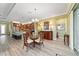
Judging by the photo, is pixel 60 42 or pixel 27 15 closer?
pixel 27 15

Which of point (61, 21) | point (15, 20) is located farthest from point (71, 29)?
point (15, 20)

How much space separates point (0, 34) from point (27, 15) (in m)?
1.43

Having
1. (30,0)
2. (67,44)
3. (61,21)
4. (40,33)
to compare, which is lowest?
(67,44)

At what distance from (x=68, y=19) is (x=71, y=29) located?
0.47m

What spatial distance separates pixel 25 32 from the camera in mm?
4910

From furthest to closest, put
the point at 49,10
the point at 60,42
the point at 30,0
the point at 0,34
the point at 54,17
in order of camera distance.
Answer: the point at 60,42, the point at 54,17, the point at 49,10, the point at 0,34, the point at 30,0

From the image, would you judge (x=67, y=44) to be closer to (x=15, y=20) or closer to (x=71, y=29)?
(x=71, y=29)

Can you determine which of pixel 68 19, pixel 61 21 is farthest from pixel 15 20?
pixel 68 19

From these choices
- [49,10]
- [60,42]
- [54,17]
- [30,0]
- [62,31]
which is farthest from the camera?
[60,42]

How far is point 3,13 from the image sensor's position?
5316 millimetres

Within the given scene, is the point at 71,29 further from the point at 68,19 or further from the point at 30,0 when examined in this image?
the point at 30,0

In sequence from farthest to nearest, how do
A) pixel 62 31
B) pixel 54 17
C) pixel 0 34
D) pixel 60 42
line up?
pixel 60 42, pixel 54 17, pixel 62 31, pixel 0 34

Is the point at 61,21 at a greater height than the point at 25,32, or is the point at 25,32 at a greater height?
the point at 61,21

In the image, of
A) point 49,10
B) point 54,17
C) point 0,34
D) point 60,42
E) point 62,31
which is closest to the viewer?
point 0,34
